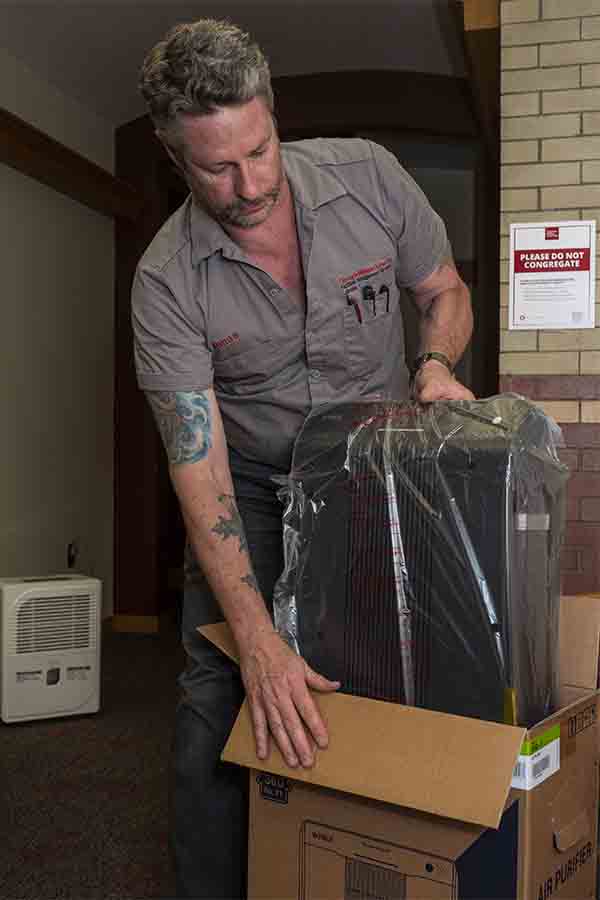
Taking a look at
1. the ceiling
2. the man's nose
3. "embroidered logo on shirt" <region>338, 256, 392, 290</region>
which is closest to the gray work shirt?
"embroidered logo on shirt" <region>338, 256, 392, 290</region>

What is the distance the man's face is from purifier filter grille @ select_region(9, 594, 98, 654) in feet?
8.52

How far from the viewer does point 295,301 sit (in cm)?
174

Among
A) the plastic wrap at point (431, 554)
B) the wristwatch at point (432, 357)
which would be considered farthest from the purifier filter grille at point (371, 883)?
the wristwatch at point (432, 357)

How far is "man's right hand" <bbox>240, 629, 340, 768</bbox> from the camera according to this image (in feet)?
4.54

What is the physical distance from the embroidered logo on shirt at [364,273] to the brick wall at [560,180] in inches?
48.9

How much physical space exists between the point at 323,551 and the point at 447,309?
1.97 feet

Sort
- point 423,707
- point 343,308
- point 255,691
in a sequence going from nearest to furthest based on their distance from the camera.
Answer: point 423,707, point 255,691, point 343,308

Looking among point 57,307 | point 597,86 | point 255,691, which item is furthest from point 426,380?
point 57,307

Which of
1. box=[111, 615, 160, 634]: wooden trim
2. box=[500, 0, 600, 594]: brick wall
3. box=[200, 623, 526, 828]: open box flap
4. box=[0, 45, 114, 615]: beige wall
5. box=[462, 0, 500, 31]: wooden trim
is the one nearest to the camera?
box=[200, 623, 526, 828]: open box flap

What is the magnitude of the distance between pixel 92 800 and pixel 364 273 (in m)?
1.92

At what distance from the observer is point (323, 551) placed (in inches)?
58.4

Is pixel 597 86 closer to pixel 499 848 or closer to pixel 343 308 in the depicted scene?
pixel 343 308

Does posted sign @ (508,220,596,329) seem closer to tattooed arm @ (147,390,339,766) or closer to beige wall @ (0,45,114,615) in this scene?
tattooed arm @ (147,390,339,766)

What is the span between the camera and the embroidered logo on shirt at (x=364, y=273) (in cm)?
173
